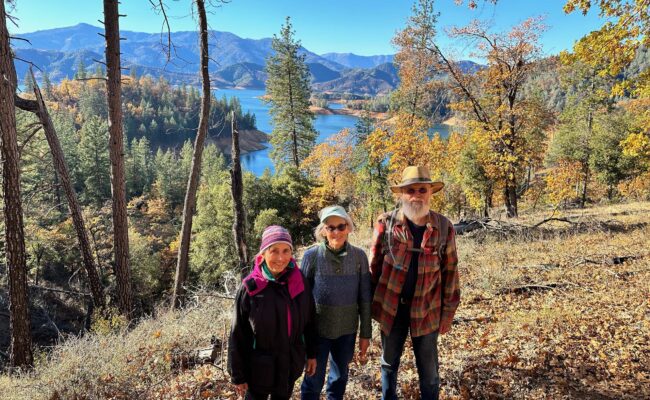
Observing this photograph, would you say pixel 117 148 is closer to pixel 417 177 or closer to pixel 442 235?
pixel 417 177

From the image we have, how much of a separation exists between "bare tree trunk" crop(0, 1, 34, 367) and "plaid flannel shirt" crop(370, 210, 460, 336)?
6643mm

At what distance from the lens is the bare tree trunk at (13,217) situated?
19.9 ft

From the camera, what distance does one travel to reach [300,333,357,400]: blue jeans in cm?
301

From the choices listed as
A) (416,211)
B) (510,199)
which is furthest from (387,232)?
(510,199)

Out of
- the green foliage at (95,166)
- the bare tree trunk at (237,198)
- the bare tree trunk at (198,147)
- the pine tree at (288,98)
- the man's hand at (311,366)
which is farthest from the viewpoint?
the green foliage at (95,166)

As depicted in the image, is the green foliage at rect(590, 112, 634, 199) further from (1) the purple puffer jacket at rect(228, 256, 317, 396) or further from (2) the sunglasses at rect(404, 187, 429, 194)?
(1) the purple puffer jacket at rect(228, 256, 317, 396)

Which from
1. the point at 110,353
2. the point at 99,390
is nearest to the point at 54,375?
the point at 110,353

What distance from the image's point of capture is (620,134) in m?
29.0

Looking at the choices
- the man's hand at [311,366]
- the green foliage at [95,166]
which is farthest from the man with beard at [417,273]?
the green foliage at [95,166]

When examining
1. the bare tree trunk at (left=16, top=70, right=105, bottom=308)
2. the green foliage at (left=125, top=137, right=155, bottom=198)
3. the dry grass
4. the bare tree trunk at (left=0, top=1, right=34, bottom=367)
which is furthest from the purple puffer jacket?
the green foliage at (left=125, top=137, right=155, bottom=198)

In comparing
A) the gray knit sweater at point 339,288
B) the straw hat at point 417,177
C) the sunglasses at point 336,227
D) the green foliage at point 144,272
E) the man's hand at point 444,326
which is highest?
the straw hat at point 417,177

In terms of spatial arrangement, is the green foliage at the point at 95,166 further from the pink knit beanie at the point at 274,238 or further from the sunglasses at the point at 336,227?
the sunglasses at the point at 336,227

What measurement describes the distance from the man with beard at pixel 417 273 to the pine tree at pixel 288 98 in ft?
78.2

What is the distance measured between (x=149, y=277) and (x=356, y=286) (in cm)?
2375
